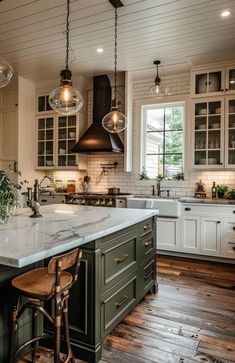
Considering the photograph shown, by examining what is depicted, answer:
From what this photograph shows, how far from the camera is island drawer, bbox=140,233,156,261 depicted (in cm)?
260

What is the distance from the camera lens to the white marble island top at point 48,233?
4.26 ft

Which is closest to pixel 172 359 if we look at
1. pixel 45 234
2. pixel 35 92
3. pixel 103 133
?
pixel 45 234

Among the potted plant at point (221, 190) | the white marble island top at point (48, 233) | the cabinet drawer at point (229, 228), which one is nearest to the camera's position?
the white marble island top at point (48, 233)

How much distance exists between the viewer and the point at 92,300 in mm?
1795

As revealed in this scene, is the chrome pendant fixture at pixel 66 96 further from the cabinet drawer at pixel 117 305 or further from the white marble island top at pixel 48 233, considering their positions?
the cabinet drawer at pixel 117 305

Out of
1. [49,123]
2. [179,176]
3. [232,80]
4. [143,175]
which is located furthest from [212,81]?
[49,123]

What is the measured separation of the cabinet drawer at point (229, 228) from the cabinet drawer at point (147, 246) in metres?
1.46

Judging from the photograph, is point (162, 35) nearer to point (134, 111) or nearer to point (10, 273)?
point (134, 111)

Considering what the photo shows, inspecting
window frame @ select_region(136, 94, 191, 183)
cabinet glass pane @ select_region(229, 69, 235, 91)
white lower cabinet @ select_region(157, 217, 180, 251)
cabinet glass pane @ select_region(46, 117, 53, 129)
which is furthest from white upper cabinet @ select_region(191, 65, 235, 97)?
cabinet glass pane @ select_region(46, 117, 53, 129)

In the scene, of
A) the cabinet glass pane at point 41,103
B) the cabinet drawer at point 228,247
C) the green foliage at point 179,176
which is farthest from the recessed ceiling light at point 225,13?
the cabinet glass pane at point 41,103

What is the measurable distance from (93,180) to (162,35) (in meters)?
2.90

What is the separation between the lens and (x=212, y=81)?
14.0 feet

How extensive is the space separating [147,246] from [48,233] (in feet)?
4.34

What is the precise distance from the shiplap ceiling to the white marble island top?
2.30 m
